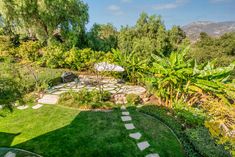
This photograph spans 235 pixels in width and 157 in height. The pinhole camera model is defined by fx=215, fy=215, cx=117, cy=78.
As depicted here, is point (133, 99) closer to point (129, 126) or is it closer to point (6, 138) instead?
point (129, 126)

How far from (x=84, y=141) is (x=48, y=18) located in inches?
591

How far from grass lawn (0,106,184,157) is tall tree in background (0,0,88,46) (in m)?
12.0

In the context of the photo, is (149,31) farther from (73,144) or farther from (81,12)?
(73,144)

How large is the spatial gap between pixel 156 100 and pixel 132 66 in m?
3.11

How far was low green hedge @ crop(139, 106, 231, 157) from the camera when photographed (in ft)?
23.8

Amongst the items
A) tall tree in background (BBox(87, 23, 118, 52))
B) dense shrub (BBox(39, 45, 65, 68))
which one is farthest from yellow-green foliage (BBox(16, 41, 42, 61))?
tall tree in background (BBox(87, 23, 118, 52))

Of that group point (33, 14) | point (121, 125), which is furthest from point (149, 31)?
point (121, 125)

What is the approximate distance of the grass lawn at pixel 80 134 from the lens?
7000 mm

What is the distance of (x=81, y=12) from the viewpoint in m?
21.4

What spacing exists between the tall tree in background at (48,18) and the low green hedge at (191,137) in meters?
13.6

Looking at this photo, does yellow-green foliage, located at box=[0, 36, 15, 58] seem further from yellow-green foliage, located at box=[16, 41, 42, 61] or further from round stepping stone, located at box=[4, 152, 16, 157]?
round stepping stone, located at box=[4, 152, 16, 157]

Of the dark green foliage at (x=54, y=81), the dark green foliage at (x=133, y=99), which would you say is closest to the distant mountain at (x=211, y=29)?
the dark green foliage at (x=54, y=81)

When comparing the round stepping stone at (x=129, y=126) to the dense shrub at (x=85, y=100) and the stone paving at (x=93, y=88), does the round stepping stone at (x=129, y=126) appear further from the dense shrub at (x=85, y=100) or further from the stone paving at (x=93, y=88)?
the stone paving at (x=93, y=88)

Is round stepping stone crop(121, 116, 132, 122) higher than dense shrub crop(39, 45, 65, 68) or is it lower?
lower
